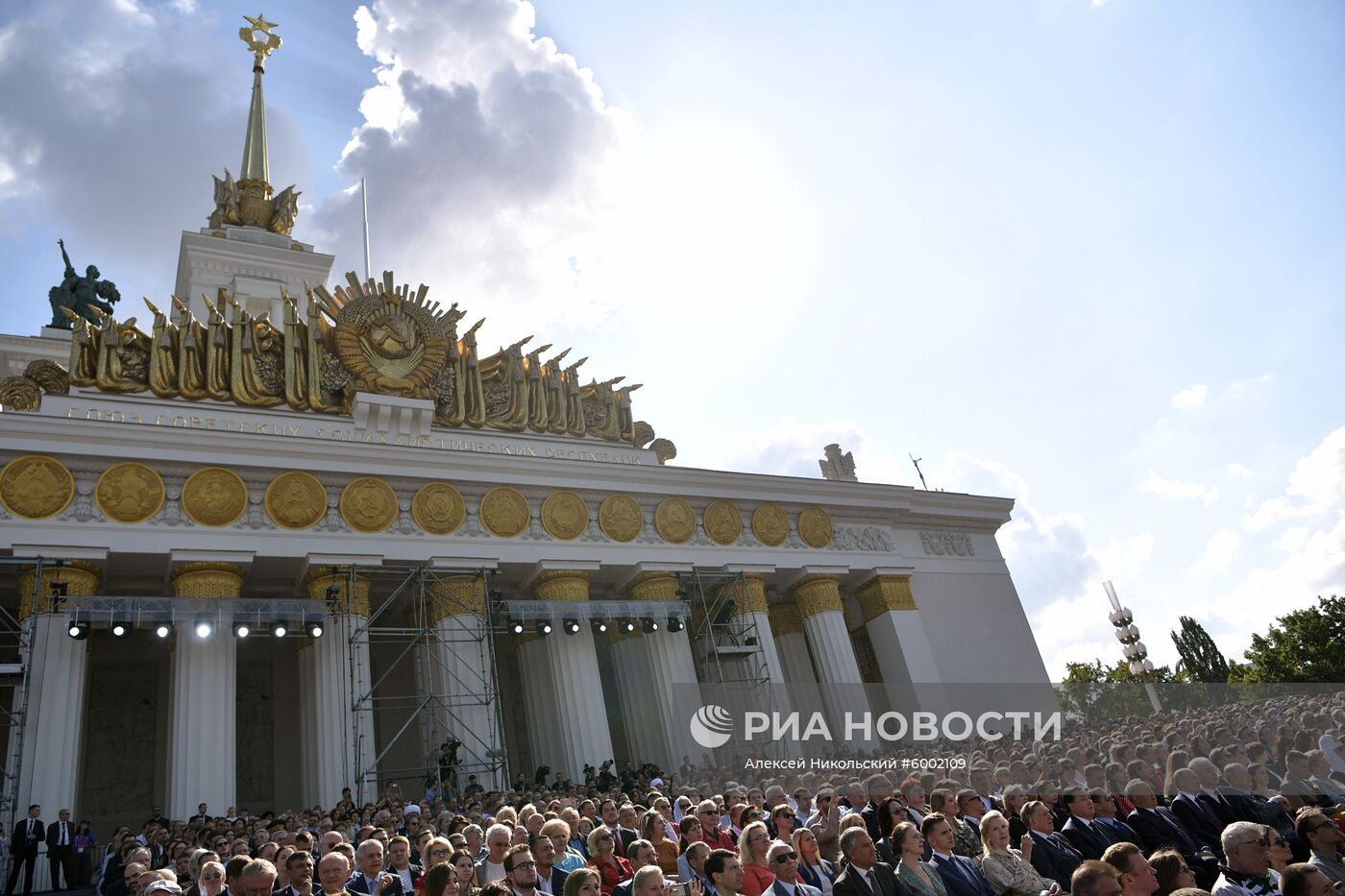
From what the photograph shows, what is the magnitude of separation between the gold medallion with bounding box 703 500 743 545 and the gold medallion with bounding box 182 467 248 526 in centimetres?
918

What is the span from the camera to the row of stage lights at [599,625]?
1547cm

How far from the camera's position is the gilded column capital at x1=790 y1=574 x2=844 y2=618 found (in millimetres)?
19594

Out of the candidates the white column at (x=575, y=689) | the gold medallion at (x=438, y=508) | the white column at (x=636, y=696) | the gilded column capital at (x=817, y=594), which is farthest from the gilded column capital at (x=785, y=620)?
the gold medallion at (x=438, y=508)

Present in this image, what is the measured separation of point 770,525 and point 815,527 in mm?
1289

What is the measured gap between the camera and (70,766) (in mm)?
11859

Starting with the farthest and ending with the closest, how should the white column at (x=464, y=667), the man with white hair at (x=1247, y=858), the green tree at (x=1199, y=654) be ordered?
the green tree at (x=1199, y=654) → the white column at (x=464, y=667) → the man with white hair at (x=1247, y=858)

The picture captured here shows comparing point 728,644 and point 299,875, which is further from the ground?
point 728,644

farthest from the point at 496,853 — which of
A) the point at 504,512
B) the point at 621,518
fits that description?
the point at 621,518

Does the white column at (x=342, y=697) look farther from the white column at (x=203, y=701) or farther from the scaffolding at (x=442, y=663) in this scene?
the white column at (x=203, y=701)

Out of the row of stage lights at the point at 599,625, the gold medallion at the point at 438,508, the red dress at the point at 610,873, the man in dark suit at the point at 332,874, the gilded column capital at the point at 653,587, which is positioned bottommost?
the red dress at the point at 610,873

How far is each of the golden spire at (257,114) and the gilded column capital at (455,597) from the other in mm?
14451

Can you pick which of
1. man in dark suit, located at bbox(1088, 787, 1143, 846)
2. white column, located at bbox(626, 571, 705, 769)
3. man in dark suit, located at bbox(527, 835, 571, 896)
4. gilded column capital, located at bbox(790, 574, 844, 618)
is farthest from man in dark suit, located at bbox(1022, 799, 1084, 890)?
gilded column capital, located at bbox(790, 574, 844, 618)

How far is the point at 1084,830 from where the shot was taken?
5.76 meters

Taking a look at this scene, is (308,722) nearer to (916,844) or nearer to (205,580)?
(205,580)
